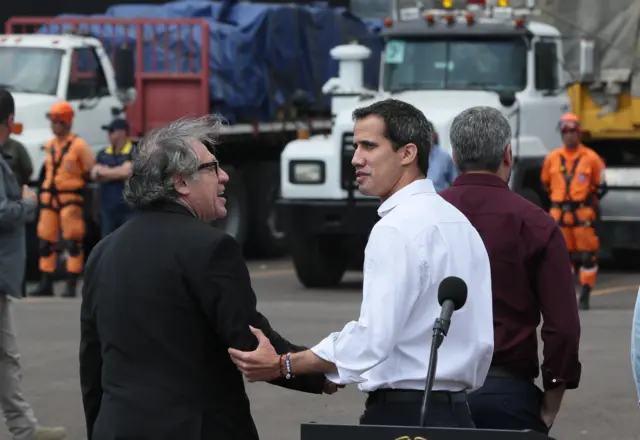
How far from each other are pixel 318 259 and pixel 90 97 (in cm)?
347

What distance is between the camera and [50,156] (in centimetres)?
1611

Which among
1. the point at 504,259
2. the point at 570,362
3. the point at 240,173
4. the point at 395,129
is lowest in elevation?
the point at 240,173

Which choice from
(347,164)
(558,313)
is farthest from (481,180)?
(347,164)

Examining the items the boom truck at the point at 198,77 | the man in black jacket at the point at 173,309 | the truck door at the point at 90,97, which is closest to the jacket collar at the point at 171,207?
the man in black jacket at the point at 173,309

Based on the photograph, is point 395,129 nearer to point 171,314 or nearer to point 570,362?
point 171,314

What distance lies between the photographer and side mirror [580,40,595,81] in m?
17.4

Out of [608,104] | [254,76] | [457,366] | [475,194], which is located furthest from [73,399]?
[254,76]

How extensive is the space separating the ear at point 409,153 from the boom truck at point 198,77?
12.6 meters

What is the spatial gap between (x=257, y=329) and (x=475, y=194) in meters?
1.18

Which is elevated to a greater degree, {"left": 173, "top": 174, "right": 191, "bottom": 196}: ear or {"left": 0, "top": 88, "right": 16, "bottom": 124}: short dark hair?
{"left": 173, "top": 174, "right": 191, "bottom": 196}: ear

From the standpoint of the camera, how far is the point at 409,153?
15.4ft

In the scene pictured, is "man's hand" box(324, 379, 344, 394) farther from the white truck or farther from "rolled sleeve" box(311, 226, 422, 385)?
the white truck

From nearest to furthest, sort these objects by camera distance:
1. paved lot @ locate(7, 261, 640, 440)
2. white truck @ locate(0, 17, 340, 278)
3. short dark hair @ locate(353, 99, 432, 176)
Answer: short dark hair @ locate(353, 99, 432, 176) → paved lot @ locate(7, 261, 640, 440) → white truck @ locate(0, 17, 340, 278)

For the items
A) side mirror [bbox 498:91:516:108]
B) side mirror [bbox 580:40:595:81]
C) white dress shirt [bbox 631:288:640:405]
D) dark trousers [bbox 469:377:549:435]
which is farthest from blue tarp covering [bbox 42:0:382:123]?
white dress shirt [bbox 631:288:640:405]
